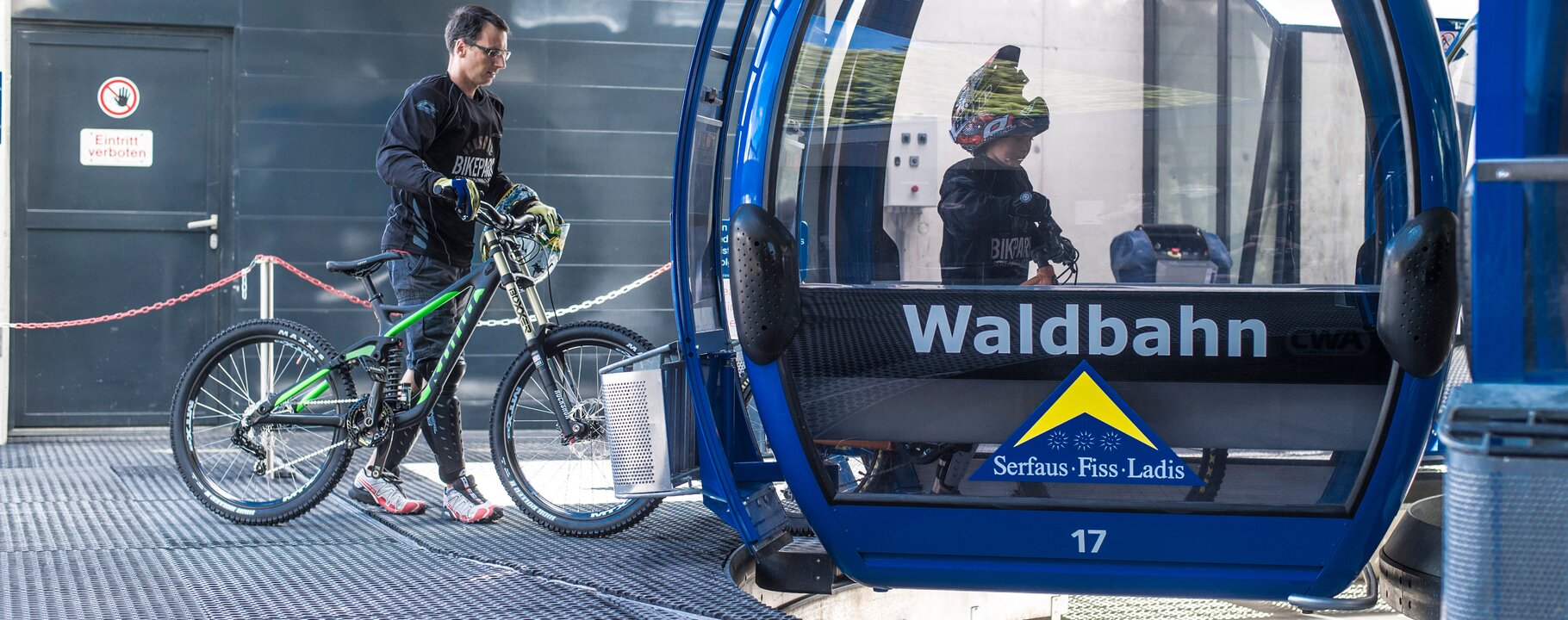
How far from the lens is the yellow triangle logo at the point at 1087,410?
2.94m

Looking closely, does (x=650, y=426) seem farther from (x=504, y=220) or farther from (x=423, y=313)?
(x=423, y=313)

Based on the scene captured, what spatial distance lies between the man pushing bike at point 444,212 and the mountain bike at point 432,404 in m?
0.08

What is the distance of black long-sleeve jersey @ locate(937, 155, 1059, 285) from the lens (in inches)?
116

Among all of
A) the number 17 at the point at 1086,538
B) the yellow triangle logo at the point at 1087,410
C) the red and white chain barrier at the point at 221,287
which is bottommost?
the number 17 at the point at 1086,538

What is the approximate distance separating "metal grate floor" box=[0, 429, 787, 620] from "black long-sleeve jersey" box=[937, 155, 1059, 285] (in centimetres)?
98

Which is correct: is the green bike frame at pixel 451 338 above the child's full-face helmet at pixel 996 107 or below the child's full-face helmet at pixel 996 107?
below

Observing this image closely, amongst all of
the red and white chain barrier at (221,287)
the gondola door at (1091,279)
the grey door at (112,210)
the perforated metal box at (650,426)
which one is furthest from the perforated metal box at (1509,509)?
the grey door at (112,210)

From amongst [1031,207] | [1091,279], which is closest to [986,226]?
[1031,207]

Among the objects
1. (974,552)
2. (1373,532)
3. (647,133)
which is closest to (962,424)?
(974,552)

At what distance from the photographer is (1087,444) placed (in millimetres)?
2967

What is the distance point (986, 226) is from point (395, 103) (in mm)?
4999

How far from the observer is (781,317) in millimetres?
3061

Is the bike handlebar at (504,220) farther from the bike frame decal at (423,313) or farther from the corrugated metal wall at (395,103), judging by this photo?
the corrugated metal wall at (395,103)

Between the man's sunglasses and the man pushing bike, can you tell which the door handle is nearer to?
the man pushing bike
